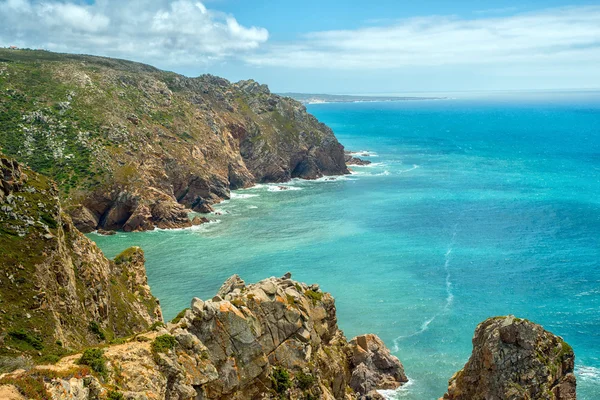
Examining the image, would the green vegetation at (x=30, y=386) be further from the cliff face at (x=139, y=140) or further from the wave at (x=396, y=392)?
the cliff face at (x=139, y=140)

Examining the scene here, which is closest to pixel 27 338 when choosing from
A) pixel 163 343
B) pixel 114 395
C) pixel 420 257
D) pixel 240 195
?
pixel 163 343

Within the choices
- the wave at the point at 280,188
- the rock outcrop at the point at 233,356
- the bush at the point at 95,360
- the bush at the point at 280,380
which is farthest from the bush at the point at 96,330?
the wave at the point at 280,188

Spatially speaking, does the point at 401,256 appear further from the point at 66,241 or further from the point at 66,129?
the point at 66,129

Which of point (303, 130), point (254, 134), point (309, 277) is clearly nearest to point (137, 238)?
point (309, 277)

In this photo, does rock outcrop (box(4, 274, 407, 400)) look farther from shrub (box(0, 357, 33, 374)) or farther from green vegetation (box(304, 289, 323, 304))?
shrub (box(0, 357, 33, 374))

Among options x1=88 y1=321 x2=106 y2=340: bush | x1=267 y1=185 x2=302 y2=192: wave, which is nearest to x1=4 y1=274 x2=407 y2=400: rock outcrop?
x1=88 y1=321 x2=106 y2=340: bush
